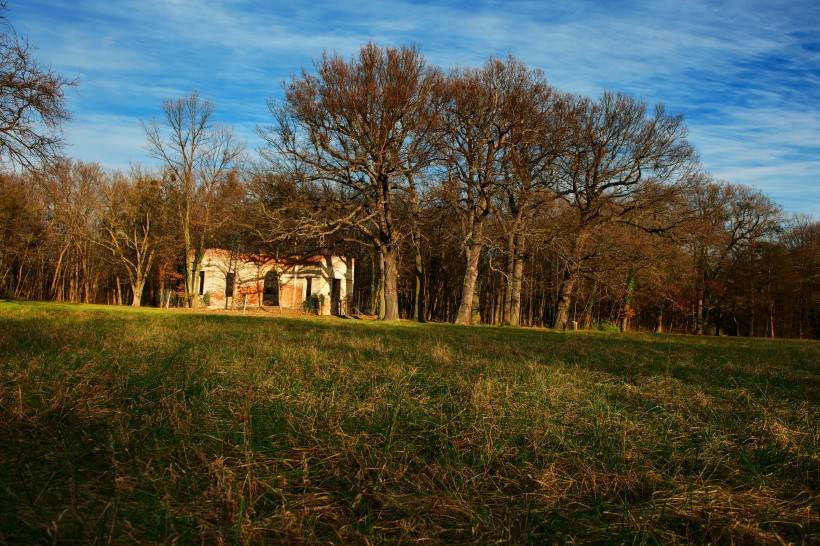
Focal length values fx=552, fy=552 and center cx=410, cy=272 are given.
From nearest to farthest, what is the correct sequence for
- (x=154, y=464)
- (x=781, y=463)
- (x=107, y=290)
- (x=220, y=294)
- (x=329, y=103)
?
(x=154, y=464) → (x=781, y=463) → (x=329, y=103) → (x=220, y=294) → (x=107, y=290)

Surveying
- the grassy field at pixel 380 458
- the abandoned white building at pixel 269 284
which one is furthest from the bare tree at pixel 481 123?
the grassy field at pixel 380 458

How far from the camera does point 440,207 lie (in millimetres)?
26453

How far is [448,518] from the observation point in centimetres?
226

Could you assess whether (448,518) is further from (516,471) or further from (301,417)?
(301,417)

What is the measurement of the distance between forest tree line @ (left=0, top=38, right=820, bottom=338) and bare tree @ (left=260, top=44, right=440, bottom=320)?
→ 0.25 feet

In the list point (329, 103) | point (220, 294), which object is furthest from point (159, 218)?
point (329, 103)

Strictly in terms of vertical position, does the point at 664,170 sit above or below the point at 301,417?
above

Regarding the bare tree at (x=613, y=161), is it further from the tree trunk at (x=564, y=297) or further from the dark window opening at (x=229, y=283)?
the dark window opening at (x=229, y=283)

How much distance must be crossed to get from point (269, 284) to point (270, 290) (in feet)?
2.42

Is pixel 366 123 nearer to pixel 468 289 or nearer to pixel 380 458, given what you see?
pixel 468 289

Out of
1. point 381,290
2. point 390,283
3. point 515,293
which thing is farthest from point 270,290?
point 515,293

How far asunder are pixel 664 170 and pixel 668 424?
90.1 ft

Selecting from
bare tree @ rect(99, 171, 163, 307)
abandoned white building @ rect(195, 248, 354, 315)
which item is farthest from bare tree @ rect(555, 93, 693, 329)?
bare tree @ rect(99, 171, 163, 307)

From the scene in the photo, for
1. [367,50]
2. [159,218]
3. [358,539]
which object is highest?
[367,50]
